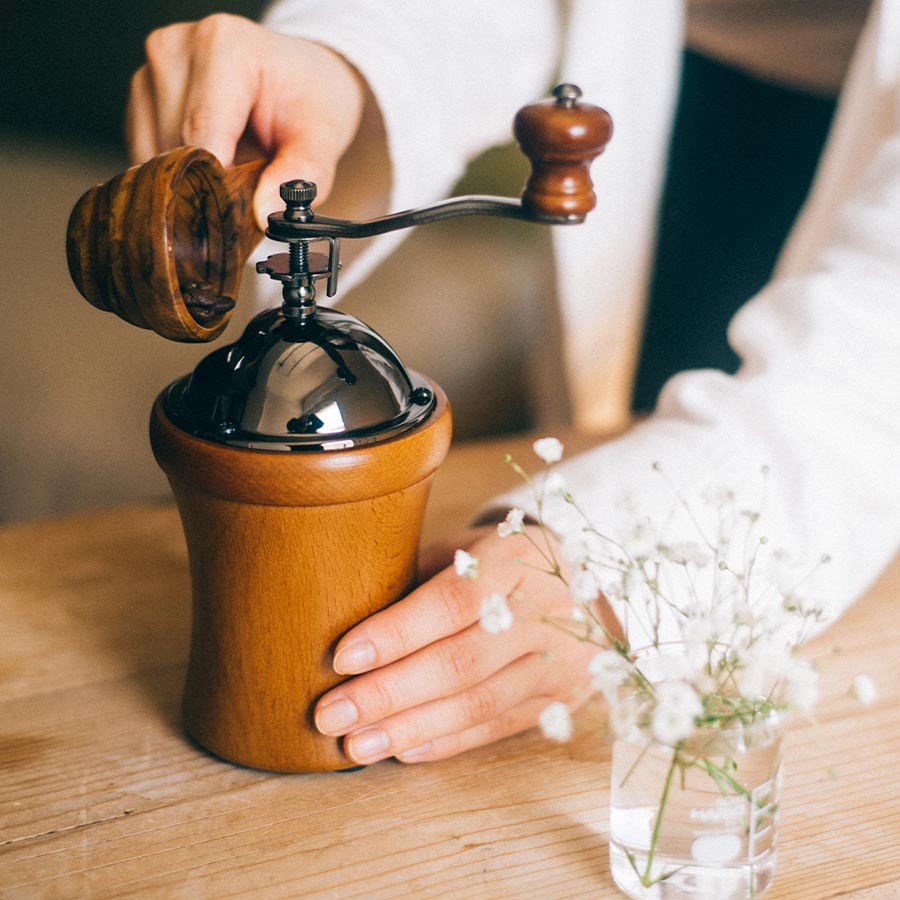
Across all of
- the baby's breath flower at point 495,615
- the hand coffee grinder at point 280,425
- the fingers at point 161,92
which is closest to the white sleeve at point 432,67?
the fingers at point 161,92

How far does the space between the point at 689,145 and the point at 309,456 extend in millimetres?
943

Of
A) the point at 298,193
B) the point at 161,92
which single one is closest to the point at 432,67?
the point at 161,92

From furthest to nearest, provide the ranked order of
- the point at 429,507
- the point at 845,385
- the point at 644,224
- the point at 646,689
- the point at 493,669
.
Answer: the point at 644,224 < the point at 429,507 < the point at 845,385 < the point at 493,669 < the point at 646,689

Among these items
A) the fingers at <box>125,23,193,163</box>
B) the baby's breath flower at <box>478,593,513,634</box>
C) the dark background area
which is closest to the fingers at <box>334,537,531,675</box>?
the baby's breath flower at <box>478,593,513,634</box>

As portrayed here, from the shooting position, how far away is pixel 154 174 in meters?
0.46

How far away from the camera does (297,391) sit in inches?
18.5

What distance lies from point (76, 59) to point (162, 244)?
57.3 inches

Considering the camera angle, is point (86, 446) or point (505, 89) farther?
point (86, 446)

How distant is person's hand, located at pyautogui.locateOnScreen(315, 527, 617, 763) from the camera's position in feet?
1.69

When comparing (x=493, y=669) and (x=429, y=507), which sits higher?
(x=493, y=669)

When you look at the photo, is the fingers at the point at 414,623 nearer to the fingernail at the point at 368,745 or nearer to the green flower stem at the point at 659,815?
the fingernail at the point at 368,745

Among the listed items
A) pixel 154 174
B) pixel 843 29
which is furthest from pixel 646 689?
pixel 843 29

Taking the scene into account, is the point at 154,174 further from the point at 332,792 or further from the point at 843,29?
the point at 843,29

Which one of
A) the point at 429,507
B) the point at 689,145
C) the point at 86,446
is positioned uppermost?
the point at 689,145
